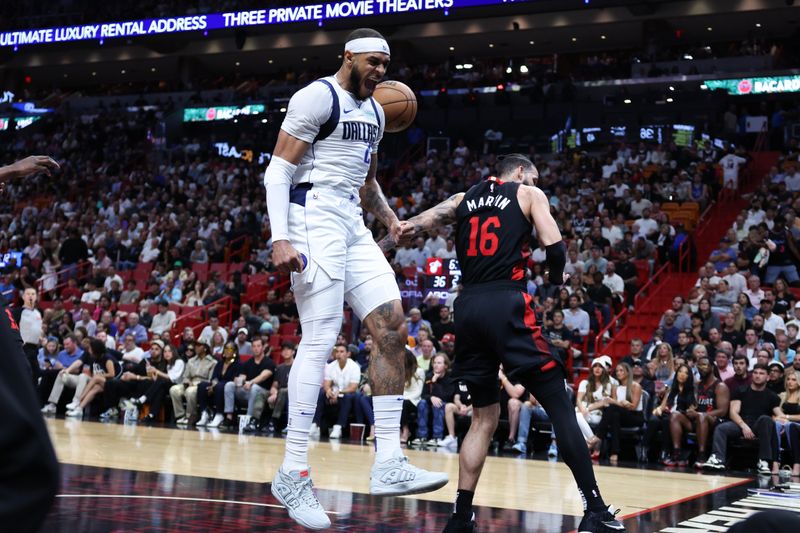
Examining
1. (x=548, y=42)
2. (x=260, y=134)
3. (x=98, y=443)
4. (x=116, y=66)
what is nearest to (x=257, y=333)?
(x=98, y=443)

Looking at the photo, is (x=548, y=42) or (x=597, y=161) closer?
(x=597, y=161)

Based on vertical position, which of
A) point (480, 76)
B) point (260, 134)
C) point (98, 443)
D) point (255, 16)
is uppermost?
point (255, 16)

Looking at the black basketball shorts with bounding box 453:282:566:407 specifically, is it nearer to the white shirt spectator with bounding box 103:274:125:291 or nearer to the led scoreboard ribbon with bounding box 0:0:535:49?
the white shirt spectator with bounding box 103:274:125:291

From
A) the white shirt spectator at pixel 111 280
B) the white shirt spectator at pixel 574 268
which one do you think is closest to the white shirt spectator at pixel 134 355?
the white shirt spectator at pixel 111 280

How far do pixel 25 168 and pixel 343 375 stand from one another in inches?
359

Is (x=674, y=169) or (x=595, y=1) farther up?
(x=595, y=1)

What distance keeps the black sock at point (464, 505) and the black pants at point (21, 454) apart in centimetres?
394

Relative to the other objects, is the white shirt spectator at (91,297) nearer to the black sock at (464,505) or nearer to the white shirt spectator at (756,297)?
the white shirt spectator at (756,297)

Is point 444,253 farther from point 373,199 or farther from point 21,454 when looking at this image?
point 21,454

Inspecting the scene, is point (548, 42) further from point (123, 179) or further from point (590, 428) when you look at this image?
point (590, 428)

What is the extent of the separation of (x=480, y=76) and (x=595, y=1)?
4.49 meters

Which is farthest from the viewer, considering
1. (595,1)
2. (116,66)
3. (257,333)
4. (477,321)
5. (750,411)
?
(116,66)

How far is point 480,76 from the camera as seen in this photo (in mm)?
29766

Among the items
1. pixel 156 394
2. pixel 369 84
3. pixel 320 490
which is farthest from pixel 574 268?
pixel 369 84
